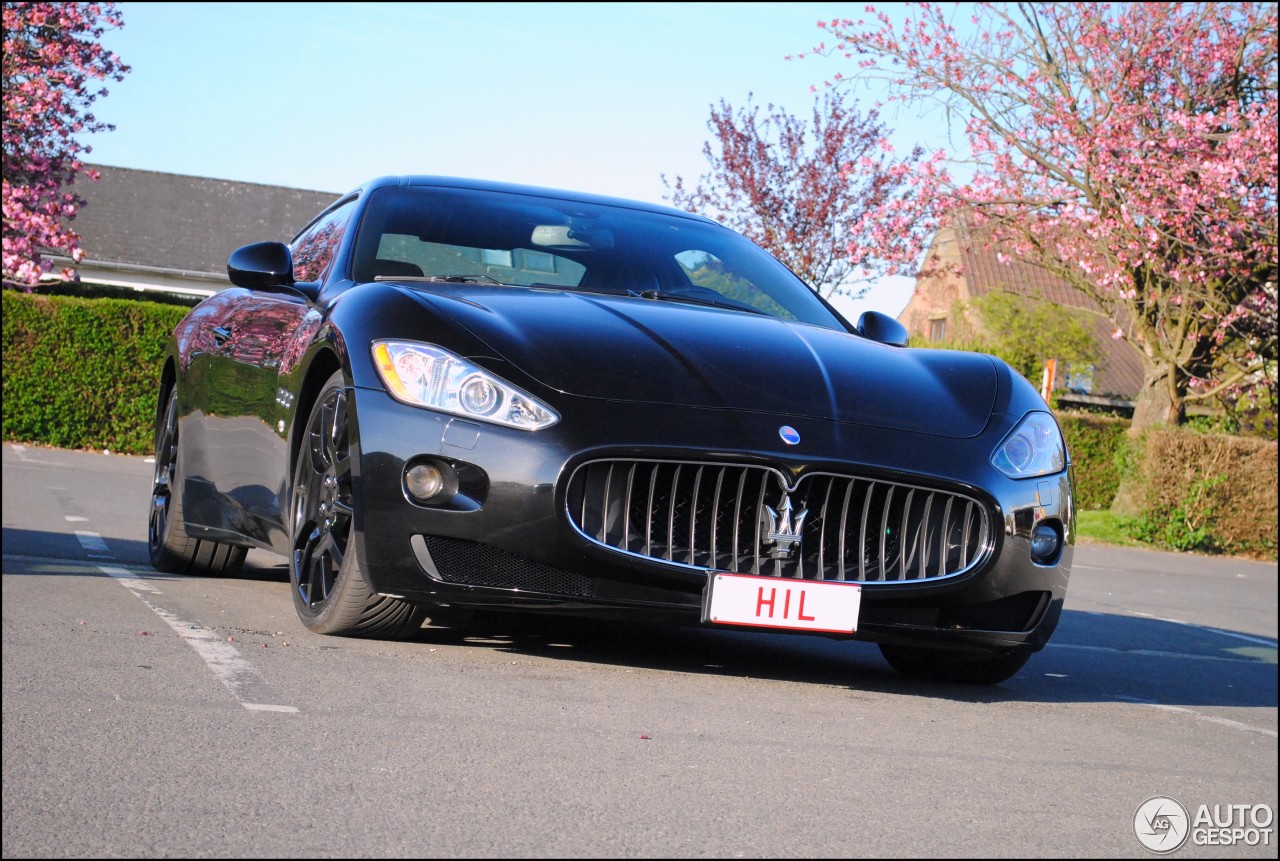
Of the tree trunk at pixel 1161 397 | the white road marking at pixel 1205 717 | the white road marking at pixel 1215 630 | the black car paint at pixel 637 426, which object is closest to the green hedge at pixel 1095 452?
the tree trunk at pixel 1161 397

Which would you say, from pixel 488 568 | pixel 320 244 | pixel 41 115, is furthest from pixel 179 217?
pixel 488 568

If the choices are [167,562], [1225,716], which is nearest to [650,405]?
[1225,716]

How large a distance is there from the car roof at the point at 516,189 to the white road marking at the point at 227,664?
5.64ft

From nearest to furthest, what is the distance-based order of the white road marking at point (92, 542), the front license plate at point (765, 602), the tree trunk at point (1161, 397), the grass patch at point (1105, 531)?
the front license plate at point (765, 602), the white road marking at point (92, 542), the grass patch at point (1105, 531), the tree trunk at point (1161, 397)

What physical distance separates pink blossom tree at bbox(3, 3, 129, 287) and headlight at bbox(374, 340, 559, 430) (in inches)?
728

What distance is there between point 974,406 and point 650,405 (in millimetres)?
1069

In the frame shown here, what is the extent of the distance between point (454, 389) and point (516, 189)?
6.04ft

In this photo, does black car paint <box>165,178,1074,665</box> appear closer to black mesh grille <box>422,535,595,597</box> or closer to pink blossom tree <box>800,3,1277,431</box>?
black mesh grille <box>422,535,595,597</box>

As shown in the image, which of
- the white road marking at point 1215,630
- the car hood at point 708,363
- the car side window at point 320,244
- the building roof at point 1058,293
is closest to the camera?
the car hood at point 708,363

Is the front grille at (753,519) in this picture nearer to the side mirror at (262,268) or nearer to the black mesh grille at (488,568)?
the black mesh grille at (488,568)

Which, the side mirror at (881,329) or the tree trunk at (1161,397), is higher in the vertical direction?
the side mirror at (881,329)

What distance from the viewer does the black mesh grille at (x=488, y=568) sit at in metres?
3.91

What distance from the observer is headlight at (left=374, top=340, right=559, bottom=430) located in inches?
154

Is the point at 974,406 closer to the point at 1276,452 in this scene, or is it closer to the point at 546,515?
the point at 546,515
